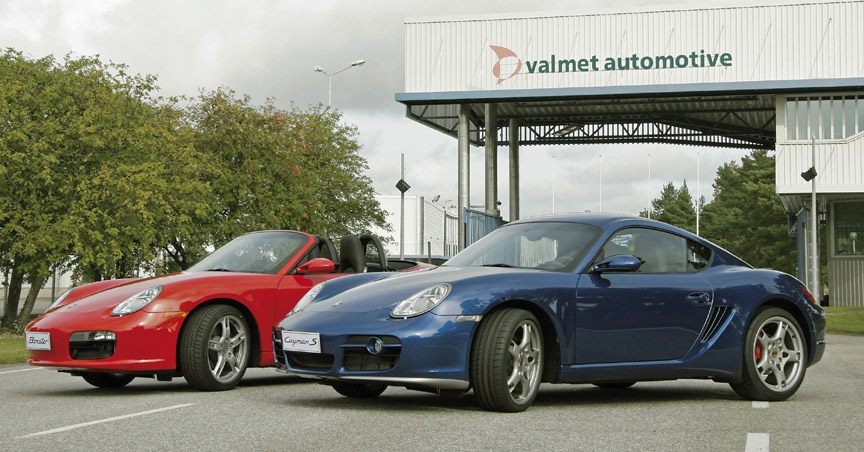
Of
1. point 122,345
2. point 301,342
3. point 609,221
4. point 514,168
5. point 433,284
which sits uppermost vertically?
point 514,168

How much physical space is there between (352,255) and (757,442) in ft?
16.4

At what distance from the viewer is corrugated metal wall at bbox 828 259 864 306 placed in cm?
3981

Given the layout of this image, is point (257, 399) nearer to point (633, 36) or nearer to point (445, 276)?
point (445, 276)

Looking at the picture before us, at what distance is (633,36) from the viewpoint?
37.7 metres

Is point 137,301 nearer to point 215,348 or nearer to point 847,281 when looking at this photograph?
point 215,348

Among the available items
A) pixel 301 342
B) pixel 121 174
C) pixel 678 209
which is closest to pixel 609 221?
pixel 301 342

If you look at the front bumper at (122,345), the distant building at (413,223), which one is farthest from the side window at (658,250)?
the distant building at (413,223)

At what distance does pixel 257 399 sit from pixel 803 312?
441cm

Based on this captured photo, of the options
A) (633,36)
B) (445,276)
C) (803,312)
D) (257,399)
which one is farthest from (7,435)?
(633,36)

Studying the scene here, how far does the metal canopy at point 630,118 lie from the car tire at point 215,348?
101 ft

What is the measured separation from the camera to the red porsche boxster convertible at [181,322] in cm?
816

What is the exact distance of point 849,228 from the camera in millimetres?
40031

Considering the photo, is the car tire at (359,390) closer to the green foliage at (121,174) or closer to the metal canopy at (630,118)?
the green foliage at (121,174)

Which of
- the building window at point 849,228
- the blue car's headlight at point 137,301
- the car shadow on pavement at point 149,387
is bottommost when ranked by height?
the car shadow on pavement at point 149,387
